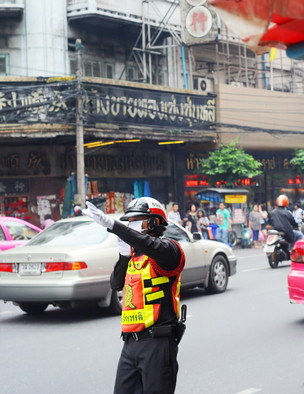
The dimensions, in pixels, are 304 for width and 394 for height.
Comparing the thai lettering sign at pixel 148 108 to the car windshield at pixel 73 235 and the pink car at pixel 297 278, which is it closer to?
the car windshield at pixel 73 235

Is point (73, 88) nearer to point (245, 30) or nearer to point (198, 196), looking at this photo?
point (198, 196)

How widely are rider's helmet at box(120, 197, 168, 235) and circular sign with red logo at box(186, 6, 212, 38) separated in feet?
74.3

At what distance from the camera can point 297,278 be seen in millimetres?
9031

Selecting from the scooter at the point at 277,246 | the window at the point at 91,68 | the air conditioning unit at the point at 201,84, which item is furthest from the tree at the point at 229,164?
the scooter at the point at 277,246

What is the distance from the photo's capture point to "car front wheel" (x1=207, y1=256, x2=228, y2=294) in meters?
12.1

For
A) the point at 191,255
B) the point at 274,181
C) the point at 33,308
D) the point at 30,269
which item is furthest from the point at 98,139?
the point at 30,269

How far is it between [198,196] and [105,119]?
4681 millimetres

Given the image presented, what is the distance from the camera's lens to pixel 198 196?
2594 centimetres

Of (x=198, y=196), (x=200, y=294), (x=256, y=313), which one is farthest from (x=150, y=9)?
(x=256, y=313)

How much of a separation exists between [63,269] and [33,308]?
1.50 m

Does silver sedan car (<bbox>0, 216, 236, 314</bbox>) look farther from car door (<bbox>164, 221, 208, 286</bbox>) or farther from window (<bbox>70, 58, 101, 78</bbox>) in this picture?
window (<bbox>70, 58, 101, 78</bbox>)

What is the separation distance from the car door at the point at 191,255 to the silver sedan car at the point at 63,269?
61.0 inches

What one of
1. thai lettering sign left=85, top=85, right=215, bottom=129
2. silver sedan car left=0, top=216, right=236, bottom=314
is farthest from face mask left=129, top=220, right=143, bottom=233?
thai lettering sign left=85, top=85, right=215, bottom=129

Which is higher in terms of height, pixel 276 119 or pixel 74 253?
pixel 276 119
